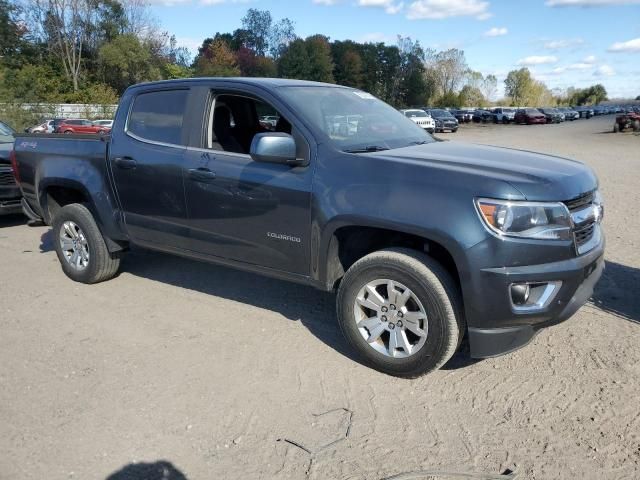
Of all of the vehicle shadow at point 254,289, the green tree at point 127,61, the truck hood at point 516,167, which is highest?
the green tree at point 127,61

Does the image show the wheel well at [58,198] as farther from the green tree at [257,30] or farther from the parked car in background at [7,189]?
the green tree at [257,30]

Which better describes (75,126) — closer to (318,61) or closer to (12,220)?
(12,220)

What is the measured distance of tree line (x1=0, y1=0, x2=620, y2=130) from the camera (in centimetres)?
5431

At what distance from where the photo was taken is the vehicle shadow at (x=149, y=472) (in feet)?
9.17

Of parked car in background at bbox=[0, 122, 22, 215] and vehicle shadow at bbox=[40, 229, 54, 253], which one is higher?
parked car in background at bbox=[0, 122, 22, 215]

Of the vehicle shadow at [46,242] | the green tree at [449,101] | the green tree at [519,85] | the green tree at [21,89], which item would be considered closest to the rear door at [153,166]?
the vehicle shadow at [46,242]

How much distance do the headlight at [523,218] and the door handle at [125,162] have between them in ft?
9.95

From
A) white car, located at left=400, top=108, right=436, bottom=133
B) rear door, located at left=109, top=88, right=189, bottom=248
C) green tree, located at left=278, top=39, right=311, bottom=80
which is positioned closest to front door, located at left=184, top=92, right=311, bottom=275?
rear door, located at left=109, top=88, right=189, bottom=248

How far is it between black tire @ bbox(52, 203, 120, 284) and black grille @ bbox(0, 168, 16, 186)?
3291 millimetres

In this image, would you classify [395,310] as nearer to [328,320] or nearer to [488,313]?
[488,313]

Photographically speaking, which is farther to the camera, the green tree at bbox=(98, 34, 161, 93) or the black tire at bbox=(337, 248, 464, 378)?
the green tree at bbox=(98, 34, 161, 93)

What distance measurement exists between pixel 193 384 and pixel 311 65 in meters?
71.7

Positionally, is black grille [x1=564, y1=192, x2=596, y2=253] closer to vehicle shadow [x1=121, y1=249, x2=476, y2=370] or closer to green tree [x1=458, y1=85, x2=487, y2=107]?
vehicle shadow [x1=121, y1=249, x2=476, y2=370]

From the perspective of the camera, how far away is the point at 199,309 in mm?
4984
